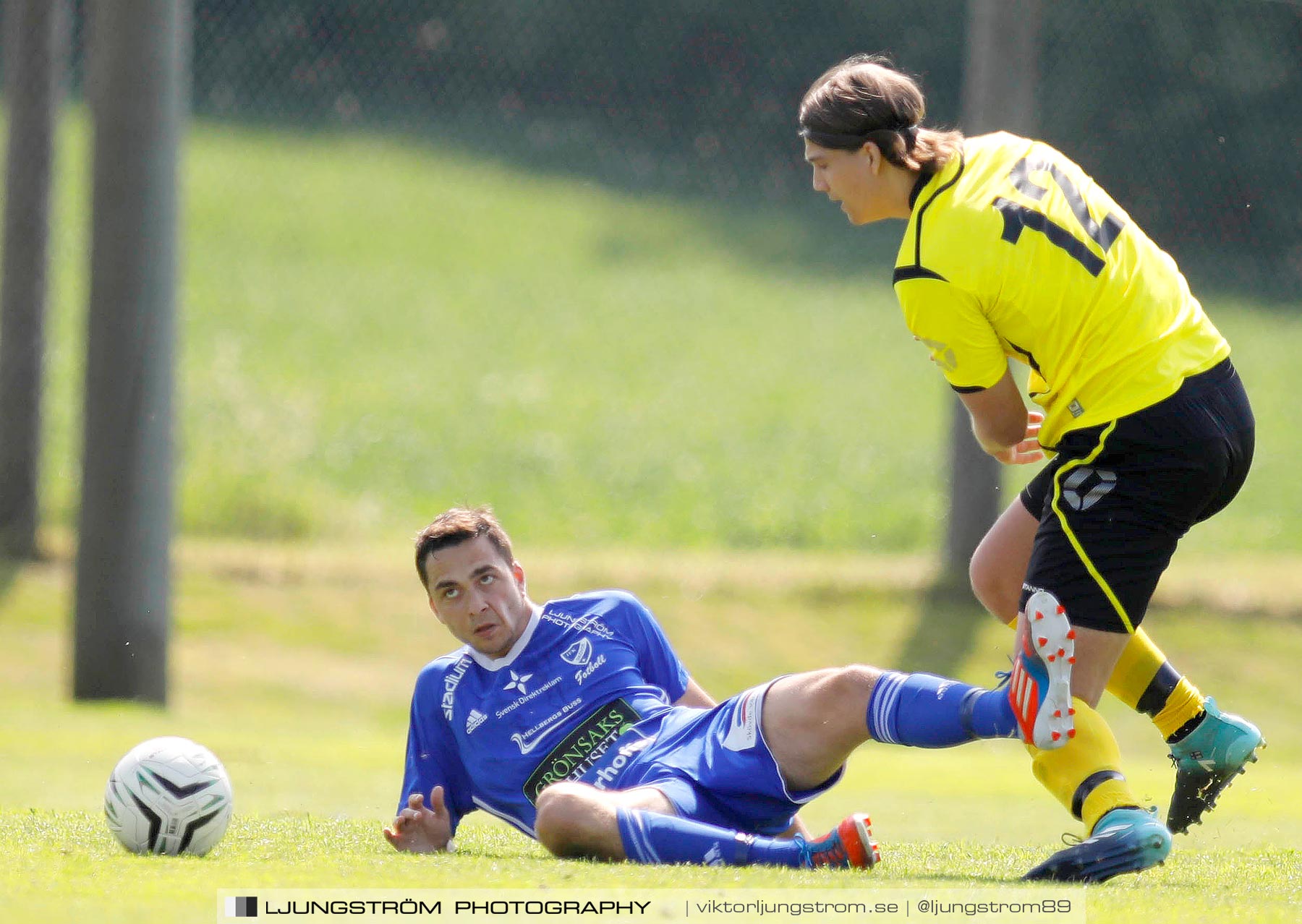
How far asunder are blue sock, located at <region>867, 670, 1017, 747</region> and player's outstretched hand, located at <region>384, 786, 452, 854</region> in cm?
110

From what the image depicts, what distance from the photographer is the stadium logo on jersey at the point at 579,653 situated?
170 inches

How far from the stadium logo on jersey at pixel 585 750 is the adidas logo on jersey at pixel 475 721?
0.20 metres

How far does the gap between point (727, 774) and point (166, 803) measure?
1332 mm

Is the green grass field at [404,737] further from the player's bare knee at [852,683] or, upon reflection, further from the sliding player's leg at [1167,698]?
the player's bare knee at [852,683]

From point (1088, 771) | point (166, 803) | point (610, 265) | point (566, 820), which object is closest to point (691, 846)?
point (566, 820)

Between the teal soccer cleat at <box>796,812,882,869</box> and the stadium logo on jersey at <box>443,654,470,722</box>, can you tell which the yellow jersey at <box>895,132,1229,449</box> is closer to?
the teal soccer cleat at <box>796,812,882,869</box>

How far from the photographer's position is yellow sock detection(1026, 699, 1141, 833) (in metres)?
3.74

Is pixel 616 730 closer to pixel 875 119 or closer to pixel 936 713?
pixel 936 713

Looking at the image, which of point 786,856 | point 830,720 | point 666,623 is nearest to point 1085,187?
point 830,720

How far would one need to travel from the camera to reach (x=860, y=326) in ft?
56.4

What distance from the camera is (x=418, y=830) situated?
158 inches

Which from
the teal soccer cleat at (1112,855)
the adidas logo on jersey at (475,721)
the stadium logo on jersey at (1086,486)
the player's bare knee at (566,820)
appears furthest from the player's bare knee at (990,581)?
the adidas logo on jersey at (475,721)

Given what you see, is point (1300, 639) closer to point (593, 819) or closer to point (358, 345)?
point (593, 819)

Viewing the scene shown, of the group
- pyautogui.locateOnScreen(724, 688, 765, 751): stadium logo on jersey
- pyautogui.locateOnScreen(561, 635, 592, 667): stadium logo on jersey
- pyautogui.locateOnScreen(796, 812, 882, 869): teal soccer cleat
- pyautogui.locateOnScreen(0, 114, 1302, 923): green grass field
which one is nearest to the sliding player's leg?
pyautogui.locateOnScreen(0, 114, 1302, 923): green grass field
